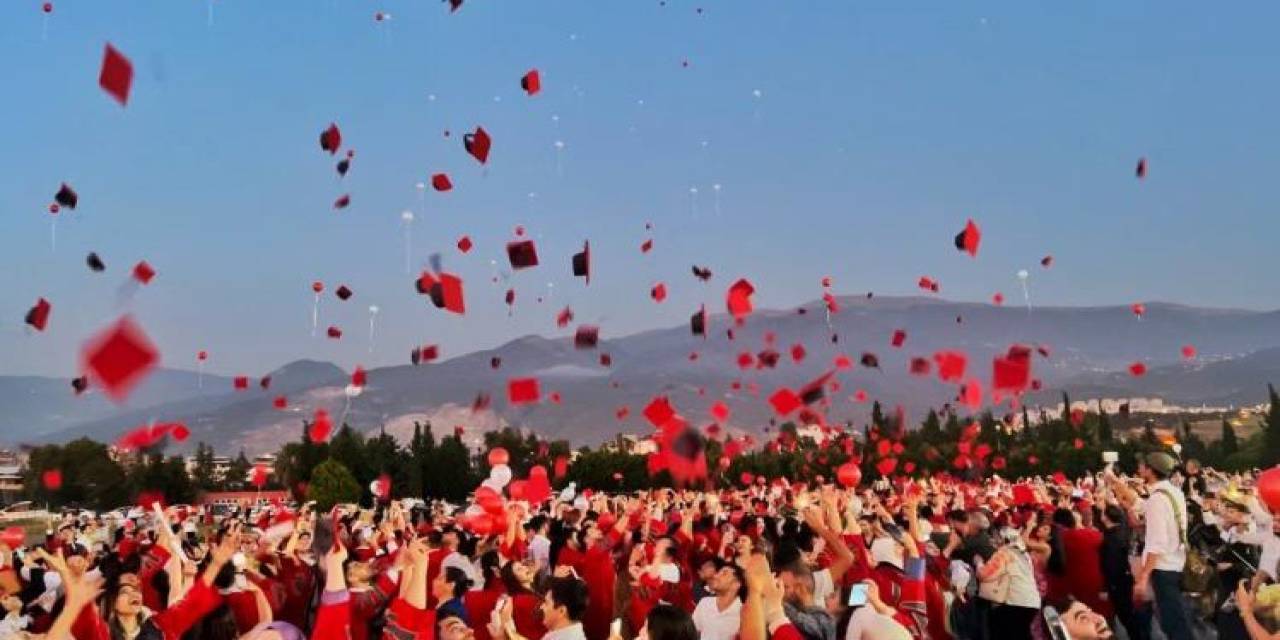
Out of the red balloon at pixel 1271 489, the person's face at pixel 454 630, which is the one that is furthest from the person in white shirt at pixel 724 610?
the red balloon at pixel 1271 489

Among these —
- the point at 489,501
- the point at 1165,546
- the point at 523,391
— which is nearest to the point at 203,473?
the point at 523,391

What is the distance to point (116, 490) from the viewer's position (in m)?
116

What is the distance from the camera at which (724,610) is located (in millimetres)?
6598

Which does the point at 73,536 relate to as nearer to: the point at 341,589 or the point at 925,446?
the point at 341,589

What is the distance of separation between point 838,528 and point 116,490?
404 ft

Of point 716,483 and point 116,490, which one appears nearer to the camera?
point 716,483

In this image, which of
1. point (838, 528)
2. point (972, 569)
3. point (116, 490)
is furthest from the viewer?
point (116, 490)

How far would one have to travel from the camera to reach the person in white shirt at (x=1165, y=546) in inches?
383

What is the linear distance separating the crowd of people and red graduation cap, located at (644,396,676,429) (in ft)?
36.4

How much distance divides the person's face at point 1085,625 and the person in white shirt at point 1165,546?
14.6 feet

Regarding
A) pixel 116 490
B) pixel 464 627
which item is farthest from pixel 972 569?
pixel 116 490

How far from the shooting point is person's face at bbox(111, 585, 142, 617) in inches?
269

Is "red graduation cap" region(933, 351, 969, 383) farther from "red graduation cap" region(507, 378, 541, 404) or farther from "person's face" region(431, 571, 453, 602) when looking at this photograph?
"person's face" region(431, 571, 453, 602)

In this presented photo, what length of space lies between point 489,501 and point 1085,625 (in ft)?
24.3
